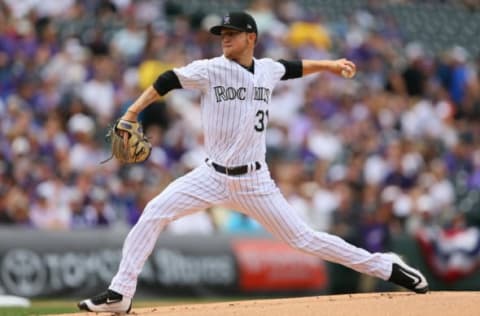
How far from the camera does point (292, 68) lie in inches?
292

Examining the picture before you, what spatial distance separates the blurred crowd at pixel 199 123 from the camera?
12.9m

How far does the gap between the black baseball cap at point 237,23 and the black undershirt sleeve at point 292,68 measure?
0.41m

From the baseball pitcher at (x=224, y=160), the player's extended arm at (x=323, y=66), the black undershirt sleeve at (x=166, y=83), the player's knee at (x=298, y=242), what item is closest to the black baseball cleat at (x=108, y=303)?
the baseball pitcher at (x=224, y=160)

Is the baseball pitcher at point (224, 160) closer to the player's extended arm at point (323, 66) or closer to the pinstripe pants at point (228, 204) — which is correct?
the pinstripe pants at point (228, 204)

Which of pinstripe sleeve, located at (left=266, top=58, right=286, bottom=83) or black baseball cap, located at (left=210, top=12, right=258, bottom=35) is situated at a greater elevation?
black baseball cap, located at (left=210, top=12, right=258, bottom=35)

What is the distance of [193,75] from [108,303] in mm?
1506

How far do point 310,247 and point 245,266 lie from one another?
19.9ft

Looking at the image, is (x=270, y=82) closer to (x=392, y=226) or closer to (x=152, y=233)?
(x=152, y=233)

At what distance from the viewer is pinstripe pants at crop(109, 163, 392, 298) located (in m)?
6.86

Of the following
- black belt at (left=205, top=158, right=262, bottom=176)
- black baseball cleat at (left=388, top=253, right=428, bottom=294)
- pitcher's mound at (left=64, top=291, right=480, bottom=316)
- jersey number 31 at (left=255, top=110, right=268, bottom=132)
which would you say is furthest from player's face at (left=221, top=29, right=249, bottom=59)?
black baseball cleat at (left=388, top=253, right=428, bottom=294)

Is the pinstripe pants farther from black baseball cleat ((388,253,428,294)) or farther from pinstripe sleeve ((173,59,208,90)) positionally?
pinstripe sleeve ((173,59,208,90))

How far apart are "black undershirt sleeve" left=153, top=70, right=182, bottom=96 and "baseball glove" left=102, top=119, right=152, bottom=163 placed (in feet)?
0.95

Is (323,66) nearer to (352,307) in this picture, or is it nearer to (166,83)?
(166,83)

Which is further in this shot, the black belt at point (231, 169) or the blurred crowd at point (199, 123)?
the blurred crowd at point (199, 123)
